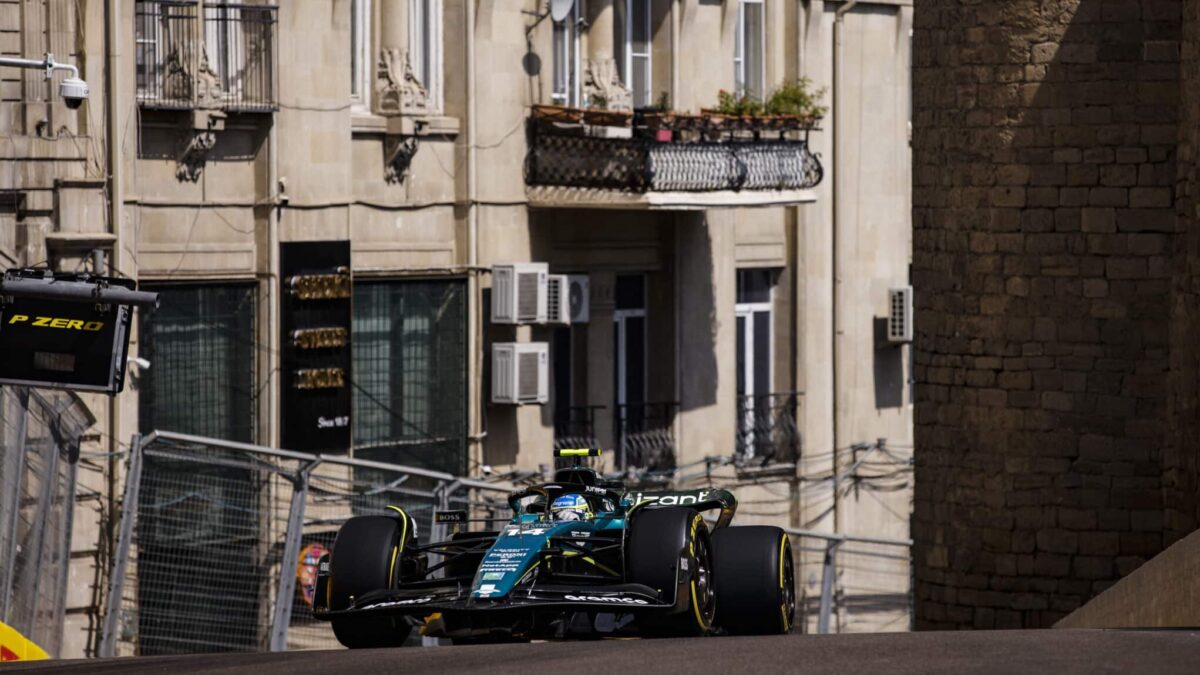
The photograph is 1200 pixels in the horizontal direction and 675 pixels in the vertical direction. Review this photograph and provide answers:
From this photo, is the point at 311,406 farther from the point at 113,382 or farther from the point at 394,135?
the point at 113,382

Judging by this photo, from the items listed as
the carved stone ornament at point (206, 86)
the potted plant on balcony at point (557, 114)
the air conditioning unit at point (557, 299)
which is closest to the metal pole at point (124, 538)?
the carved stone ornament at point (206, 86)

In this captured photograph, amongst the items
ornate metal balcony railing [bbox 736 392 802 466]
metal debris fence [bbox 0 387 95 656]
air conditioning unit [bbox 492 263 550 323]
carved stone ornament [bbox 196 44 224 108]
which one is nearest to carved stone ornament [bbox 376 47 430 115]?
air conditioning unit [bbox 492 263 550 323]

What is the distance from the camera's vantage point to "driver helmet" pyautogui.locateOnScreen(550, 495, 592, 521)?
13.7m

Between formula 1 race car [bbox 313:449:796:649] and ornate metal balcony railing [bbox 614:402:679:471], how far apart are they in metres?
16.1

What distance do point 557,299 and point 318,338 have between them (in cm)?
332

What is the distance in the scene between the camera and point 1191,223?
19344 millimetres

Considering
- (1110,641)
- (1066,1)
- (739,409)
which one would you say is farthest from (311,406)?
(1110,641)

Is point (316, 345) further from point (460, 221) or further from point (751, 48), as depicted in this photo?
point (751, 48)

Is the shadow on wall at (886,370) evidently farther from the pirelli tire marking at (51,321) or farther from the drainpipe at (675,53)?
the pirelli tire marking at (51,321)

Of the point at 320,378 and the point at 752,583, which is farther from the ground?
the point at 320,378

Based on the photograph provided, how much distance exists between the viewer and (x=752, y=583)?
13336 millimetres

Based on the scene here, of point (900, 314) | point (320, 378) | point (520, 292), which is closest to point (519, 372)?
point (520, 292)

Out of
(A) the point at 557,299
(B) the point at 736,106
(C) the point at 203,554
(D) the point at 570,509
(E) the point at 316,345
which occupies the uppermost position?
(B) the point at 736,106

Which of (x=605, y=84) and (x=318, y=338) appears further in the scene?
(x=605, y=84)
